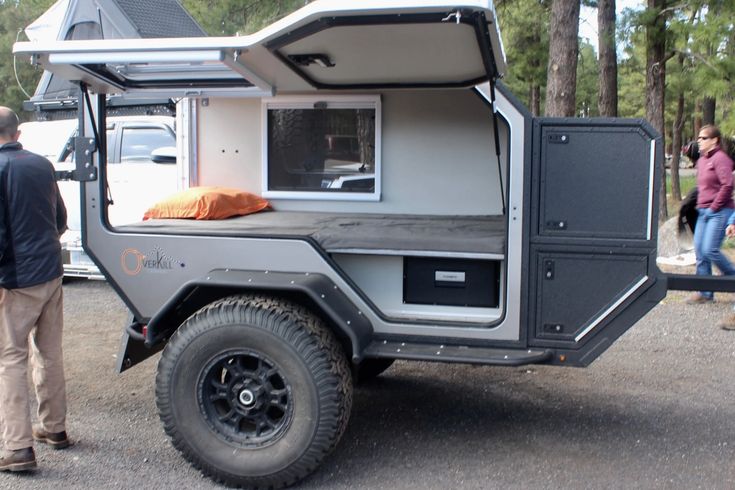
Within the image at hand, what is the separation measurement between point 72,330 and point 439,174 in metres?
3.97

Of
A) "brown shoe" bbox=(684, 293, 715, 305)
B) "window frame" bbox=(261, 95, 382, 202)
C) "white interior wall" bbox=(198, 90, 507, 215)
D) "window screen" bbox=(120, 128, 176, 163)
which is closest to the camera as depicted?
"white interior wall" bbox=(198, 90, 507, 215)

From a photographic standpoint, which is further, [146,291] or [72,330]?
[72,330]

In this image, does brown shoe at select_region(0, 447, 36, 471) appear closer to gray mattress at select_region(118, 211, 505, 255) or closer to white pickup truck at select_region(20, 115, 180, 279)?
gray mattress at select_region(118, 211, 505, 255)

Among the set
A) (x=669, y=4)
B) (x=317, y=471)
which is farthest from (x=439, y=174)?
(x=669, y=4)

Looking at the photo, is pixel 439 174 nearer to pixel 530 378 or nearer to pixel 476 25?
pixel 530 378

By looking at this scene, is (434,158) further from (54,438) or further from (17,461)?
(17,461)

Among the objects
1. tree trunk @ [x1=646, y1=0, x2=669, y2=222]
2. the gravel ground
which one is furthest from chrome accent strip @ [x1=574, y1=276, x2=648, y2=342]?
tree trunk @ [x1=646, y1=0, x2=669, y2=222]

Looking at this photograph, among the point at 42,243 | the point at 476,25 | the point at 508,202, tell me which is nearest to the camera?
the point at 476,25

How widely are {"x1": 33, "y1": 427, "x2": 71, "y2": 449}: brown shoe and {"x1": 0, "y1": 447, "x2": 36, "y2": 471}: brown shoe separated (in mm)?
325

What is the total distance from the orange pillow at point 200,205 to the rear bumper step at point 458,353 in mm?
1748

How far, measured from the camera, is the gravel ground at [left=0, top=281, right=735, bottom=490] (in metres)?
4.18

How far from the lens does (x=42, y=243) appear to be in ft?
14.0

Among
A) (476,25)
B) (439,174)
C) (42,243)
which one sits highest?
(476,25)

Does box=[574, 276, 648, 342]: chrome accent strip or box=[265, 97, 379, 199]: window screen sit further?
box=[265, 97, 379, 199]: window screen
